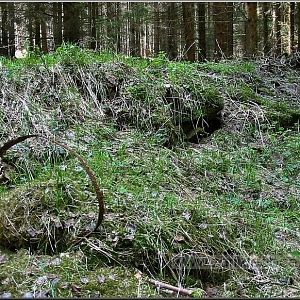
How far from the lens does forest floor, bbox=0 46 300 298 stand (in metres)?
2.93

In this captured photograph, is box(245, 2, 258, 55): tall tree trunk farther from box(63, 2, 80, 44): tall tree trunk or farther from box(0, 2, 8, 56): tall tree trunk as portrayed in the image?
box(0, 2, 8, 56): tall tree trunk

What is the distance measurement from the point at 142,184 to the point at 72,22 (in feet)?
22.6

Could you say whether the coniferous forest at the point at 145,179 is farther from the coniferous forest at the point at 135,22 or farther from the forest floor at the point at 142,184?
the coniferous forest at the point at 135,22

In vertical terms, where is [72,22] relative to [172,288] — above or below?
above

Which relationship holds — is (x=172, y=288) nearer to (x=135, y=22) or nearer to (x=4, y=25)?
(x=135, y=22)

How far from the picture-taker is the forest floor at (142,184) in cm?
293

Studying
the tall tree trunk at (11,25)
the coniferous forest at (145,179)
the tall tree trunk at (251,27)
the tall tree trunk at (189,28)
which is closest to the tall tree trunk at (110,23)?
the tall tree trunk at (189,28)

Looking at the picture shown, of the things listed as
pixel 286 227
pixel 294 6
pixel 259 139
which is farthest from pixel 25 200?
pixel 294 6

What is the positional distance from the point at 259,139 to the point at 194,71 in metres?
1.74

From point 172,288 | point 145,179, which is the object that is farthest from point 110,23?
point 172,288

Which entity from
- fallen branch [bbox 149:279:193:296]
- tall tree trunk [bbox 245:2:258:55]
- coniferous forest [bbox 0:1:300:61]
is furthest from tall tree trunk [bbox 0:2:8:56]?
fallen branch [bbox 149:279:193:296]

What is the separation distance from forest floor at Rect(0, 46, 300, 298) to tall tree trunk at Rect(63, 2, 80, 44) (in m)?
3.18

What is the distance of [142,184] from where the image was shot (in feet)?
12.9

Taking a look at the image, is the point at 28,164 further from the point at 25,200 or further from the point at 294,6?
the point at 294,6
